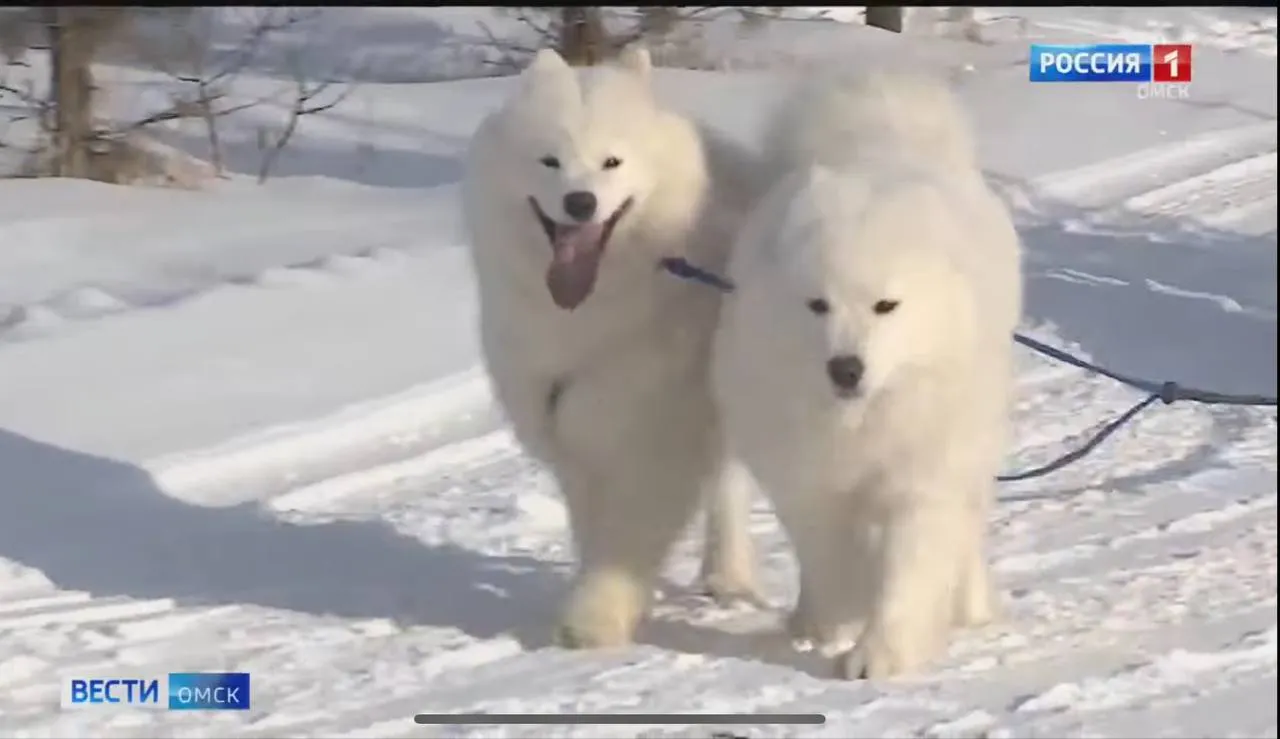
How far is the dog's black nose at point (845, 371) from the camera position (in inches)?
126

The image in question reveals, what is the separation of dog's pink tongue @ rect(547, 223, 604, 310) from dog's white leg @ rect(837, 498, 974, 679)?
2.80 ft

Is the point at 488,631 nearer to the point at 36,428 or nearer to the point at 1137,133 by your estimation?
the point at 36,428

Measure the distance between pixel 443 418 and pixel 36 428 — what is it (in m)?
1.33

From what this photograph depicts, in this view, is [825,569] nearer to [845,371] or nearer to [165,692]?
[845,371]

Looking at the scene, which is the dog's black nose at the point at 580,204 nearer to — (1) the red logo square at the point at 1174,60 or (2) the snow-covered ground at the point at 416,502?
(2) the snow-covered ground at the point at 416,502

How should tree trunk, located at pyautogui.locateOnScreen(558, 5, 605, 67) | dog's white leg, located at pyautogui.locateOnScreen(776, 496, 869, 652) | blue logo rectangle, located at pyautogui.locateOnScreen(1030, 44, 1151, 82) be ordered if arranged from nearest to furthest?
1. dog's white leg, located at pyautogui.locateOnScreen(776, 496, 869, 652)
2. tree trunk, located at pyautogui.locateOnScreen(558, 5, 605, 67)
3. blue logo rectangle, located at pyautogui.locateOnScreen(1030, 44, 1151, 82)

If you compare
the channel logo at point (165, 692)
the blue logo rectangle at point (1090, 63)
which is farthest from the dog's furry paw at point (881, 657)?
the blue logo rectangle at point (1090, 63)

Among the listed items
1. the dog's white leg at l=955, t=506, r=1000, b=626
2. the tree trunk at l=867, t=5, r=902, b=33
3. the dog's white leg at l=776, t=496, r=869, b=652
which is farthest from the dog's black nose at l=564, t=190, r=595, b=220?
the tree trunk at l=867, t=5, r=902, b=33

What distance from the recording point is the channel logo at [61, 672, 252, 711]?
11.2 feet

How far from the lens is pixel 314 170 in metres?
9.64

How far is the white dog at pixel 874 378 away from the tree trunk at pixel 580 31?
256 inches

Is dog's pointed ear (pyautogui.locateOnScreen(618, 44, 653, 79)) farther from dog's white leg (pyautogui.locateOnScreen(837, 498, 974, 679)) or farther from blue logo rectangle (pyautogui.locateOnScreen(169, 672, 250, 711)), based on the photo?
blue logo rectangle (pyautogui.locateOnScreen(169, 672, 250, 711))

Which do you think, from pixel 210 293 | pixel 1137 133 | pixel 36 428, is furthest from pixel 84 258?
pixel 1137 133

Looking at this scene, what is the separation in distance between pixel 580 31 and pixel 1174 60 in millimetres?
5316
